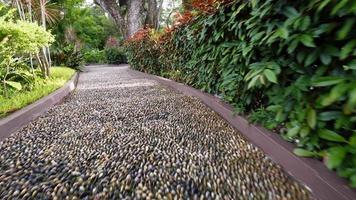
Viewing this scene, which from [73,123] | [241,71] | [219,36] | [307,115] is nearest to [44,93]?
[73,123]

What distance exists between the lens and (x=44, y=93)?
4.87 metres

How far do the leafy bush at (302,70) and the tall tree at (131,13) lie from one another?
12455 millimetres

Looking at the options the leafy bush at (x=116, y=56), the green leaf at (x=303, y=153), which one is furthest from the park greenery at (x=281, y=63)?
the leafy bush at (x=116, y=56)

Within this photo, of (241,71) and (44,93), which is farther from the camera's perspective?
(44,93)

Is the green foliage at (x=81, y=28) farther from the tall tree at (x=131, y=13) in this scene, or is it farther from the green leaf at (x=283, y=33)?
the green leaf at (x=283, y=33)

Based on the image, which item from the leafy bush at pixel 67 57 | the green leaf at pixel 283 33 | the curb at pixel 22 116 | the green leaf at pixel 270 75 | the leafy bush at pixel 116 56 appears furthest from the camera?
the leafy bush at pixel 116 56

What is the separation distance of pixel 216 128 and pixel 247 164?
0.91 m

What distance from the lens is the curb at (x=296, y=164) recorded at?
1474 mm

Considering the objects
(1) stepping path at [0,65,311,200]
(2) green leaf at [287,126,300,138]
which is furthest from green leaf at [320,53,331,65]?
(1) stepping path at [0,65,311,200]

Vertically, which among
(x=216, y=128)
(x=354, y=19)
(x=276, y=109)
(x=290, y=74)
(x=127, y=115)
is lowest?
(x=127, y=115)

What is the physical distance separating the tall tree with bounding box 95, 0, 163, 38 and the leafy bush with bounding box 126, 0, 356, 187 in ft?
40.9

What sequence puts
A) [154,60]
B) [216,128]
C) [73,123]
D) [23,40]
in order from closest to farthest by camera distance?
1. [216,128]
2. [73,123]
3. [23,40]
4. [154,60]

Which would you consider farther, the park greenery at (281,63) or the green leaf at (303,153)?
the green leaf at (303,153)

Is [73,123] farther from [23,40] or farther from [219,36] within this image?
[23,40]
